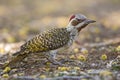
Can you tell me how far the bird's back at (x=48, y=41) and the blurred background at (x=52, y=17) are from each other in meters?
5.78

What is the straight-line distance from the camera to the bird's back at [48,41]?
10.9 m

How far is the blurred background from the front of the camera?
18.3 m

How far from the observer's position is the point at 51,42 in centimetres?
1096

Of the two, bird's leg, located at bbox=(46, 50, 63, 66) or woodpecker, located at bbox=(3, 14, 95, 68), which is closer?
woodpecker, located at bbox=(3, 14, 95, 68)

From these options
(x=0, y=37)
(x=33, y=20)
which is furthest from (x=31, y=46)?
(x=33, y=20)

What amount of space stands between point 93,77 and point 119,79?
46 cm

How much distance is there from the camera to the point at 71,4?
2544 cm

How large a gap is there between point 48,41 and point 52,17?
36.5 feet

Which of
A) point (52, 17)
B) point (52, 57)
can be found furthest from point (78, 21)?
point (52, 17)

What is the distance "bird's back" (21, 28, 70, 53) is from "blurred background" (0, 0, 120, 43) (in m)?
5.78

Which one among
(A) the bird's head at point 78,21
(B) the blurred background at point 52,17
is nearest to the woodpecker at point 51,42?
(A) the bird's head at point 78,21

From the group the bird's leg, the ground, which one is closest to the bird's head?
the bird's leg

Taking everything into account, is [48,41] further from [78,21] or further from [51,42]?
Answer: [78,21]

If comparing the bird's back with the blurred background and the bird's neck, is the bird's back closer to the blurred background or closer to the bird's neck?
the bird's neck
